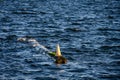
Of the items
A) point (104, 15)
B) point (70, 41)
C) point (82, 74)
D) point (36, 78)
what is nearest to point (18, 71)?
point (36, 78)

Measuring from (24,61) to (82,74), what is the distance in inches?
370

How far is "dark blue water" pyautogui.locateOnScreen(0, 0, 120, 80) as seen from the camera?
48219mm

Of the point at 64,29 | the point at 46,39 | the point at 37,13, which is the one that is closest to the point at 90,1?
the point at 37,13

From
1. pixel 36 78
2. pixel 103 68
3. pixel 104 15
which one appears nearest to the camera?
pixel 36 78

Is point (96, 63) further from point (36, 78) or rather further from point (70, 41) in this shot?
point (70, 41)

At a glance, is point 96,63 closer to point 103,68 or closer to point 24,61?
point 103,68

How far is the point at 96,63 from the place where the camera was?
52406 millimetres

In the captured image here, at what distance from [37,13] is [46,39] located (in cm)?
4003

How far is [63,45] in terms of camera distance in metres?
64.2

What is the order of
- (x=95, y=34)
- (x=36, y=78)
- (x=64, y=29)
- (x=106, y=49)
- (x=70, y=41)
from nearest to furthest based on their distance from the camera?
(x=36, y=78)
(x=106, y=49)
(x=70, y=41)
(x=95, y=34)
(x=64, y=29)

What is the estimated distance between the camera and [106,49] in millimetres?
60906

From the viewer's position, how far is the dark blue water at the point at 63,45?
48219 millimetres

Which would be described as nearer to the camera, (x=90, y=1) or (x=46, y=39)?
(x=46, y=39)

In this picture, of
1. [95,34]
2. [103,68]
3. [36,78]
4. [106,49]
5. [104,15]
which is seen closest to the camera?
[36,78]
